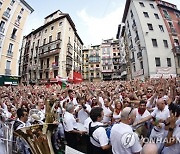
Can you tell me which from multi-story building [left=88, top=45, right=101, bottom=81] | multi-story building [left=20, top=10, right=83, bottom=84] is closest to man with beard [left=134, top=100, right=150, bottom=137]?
multi-story building [left=20, top=10, right=83, bottom=84]

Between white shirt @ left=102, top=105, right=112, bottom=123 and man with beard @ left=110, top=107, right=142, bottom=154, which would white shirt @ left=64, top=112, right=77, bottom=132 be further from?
man with beard @ left=110, top=107, right=142, bottom=154

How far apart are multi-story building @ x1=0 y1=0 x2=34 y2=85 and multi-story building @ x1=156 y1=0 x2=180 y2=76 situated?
2079 cm

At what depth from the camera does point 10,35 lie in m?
27.9

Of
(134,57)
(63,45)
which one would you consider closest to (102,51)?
(63,45)

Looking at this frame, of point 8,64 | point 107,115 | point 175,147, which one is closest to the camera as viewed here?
point 175,147

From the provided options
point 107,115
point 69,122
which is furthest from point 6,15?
point 69,122

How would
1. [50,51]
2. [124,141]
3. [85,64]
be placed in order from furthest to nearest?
[85,64] → [50,51] → [124,141]

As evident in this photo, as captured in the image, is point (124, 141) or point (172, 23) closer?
point (124, 141)

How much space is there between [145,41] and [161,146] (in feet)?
73.1

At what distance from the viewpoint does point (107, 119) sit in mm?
4602

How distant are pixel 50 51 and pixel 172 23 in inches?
1056

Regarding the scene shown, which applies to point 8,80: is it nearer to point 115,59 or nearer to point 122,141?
point 122,141

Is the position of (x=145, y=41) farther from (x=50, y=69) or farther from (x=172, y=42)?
(x=50, y=69)

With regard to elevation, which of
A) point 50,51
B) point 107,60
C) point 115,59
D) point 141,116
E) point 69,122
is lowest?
point 69,122
